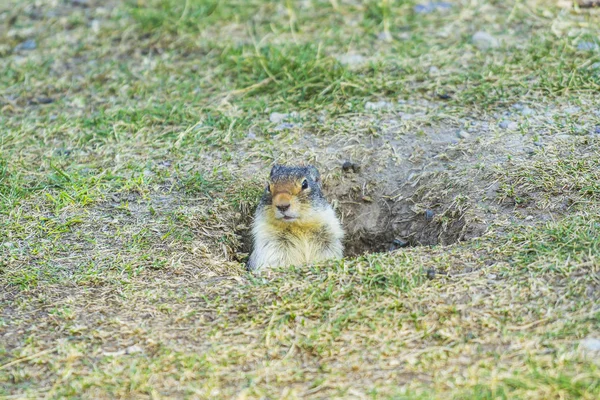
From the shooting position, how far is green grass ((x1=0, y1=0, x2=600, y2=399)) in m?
4.41

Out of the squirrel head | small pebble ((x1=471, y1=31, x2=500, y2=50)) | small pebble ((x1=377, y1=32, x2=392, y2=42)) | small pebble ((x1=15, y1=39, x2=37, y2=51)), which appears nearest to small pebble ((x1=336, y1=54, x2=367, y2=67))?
small pebble ((x1=377, y1=32, x2=392, y2=42))

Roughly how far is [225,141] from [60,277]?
84.6 inches

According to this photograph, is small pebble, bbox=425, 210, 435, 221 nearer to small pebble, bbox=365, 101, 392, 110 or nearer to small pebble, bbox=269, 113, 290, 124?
small pebble, bbox=365, 101, 392, 110

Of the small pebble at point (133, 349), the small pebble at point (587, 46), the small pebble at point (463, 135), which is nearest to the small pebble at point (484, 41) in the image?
the small pebble at point (587, 46)

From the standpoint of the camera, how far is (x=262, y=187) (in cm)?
669

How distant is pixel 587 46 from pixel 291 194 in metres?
3.46

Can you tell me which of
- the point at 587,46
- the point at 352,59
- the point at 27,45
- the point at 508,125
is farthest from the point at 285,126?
the point at 27,45

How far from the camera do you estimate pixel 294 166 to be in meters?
6.56

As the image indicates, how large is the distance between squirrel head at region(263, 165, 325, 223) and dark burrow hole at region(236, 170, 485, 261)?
1.74ft

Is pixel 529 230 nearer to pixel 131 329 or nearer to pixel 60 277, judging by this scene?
pixel 131 329

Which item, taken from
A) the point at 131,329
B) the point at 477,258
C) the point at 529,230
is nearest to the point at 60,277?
the point at 131,329

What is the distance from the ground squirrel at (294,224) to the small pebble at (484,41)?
2.61m

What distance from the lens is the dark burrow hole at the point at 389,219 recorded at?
6.09 m

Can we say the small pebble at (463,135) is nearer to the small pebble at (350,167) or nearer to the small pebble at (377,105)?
the small pebble at (377,105)
